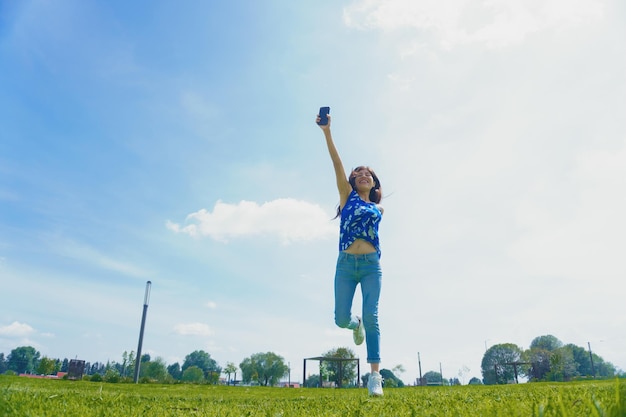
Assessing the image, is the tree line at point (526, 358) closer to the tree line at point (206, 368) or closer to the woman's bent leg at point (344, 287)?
the tree line at point (206, 368)

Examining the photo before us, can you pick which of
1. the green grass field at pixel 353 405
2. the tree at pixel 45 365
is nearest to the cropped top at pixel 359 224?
the green grass field at pixel 353 405

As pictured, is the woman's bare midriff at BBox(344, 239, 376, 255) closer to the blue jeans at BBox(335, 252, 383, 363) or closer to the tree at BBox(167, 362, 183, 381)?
the blue jeans at BBox(335, 252, 383, 363)

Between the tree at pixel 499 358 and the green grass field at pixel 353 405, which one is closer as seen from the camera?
the green grass field at pixel 353 405

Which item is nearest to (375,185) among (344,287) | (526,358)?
(344,287)

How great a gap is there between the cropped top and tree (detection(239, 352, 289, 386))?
4512 inches

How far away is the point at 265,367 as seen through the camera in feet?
375

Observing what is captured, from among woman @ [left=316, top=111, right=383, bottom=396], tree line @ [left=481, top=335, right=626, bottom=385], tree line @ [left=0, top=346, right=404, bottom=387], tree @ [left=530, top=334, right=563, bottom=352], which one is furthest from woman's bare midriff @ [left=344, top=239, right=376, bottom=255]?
tree @ [left=530, top=334, right=563, bottom=352]

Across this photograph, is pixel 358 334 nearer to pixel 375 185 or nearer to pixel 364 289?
pixel 364 289

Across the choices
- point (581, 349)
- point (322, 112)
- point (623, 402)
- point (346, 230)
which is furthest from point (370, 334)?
point (581, 349)

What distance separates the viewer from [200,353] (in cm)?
15800

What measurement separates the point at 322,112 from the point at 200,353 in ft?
555

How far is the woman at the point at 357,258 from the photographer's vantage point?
18.4 ft

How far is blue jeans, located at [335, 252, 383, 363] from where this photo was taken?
Answer: 5.56 meters

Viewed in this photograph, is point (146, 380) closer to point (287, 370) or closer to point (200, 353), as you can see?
point (287, 370)
